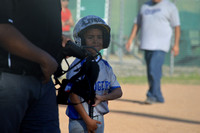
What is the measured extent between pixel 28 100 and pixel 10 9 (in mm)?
567

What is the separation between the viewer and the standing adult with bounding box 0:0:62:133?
222 cm

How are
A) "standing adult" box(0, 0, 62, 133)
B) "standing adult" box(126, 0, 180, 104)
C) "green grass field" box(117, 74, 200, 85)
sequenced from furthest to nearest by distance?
"green grass field" box(117, 74, 200, 85)
"standing adult" box(126, 0, 180, 104)
"standing adult" box(0, 0, 62, 133)

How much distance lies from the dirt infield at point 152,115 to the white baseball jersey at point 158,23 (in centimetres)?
116

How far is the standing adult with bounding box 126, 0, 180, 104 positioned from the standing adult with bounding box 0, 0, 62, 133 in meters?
5.34

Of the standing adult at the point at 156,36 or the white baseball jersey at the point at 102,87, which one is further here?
the standing adult at the point at 156,36

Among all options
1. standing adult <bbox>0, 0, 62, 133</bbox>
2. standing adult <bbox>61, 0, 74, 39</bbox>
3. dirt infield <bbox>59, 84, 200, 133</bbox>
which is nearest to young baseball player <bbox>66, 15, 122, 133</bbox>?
standing adult <bbox>0, 0, 62, 133</bbox>

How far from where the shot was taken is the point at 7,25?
220 centimetres

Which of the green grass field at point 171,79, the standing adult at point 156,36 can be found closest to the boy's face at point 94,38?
the standing adult at point 156,36

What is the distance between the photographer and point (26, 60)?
7.69ft

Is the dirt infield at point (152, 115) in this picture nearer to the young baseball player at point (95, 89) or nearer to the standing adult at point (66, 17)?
the young baseball player at point (95, 89)

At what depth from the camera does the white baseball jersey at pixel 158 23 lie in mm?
7887

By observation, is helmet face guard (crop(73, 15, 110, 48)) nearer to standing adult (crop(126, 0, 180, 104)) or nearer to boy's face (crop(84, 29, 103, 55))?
boy's face (crop(84, 29, 103, 55))

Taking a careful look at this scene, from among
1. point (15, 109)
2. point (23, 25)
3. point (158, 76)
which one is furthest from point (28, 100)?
point (158, 76)

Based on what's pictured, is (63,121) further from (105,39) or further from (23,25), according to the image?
(23,25)
